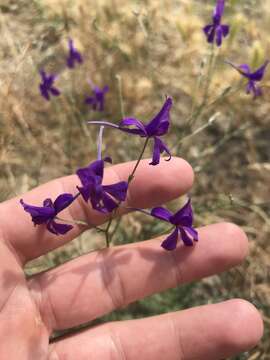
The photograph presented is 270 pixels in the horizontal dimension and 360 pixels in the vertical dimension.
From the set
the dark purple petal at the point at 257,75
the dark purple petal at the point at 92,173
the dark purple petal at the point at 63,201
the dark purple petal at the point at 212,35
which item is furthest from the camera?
the dark purple petal at the point at 212,35

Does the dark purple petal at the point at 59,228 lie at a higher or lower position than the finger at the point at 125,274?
higher

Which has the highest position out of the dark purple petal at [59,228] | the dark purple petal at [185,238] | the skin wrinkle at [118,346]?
the dark purple petal at [59,228]

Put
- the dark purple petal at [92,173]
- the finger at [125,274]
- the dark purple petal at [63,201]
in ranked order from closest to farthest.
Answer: the dark purple petal at [92,173]
the dark purple petal at [63,201]
the finger at [125,274]

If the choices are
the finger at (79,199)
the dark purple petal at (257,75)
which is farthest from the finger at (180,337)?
the dark purple petal at (257,75)

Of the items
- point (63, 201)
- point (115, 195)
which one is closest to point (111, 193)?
point (115, 195)

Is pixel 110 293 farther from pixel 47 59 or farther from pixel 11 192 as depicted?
pixel 47 59

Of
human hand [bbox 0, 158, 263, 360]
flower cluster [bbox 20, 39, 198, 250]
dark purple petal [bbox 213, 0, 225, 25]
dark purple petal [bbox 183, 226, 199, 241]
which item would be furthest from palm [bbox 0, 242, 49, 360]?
dark purple petal [bbox 213, 0, 225, 25]

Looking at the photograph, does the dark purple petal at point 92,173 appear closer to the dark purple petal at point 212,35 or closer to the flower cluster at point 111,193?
the flower cluster at point 111,193
